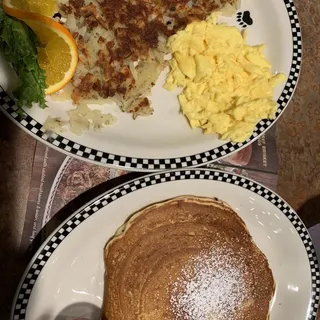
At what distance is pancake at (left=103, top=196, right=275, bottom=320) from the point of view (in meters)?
1.81

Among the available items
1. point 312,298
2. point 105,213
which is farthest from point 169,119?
point 312,298

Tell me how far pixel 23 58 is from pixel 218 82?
763 millimetres

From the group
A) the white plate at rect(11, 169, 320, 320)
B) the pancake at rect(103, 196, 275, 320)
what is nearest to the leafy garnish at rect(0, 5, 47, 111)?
the white plate at rect(11, 169, 320, 320)

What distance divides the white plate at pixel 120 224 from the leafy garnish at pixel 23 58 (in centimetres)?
45

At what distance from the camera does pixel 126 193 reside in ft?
6.03

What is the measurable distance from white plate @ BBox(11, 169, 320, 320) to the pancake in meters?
0.05

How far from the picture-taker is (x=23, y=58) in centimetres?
162

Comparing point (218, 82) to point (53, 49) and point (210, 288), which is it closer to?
point (53, 49)

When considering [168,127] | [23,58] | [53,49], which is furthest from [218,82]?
[23,58]

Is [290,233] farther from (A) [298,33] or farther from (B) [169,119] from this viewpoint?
(A) [298,33]

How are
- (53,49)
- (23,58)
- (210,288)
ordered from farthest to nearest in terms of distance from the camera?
1. (210,288)
2. (53,49)
3. (23,58)

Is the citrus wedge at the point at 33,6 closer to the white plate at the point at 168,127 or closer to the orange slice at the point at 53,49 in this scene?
the orange slice at the point at 53,49

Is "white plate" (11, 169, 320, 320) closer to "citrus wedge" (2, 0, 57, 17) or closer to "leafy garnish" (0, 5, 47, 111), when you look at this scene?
"leafy garnish" (0, 5, 47, 111)

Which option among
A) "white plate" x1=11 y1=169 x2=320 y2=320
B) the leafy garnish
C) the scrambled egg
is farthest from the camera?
the scrambled egg
